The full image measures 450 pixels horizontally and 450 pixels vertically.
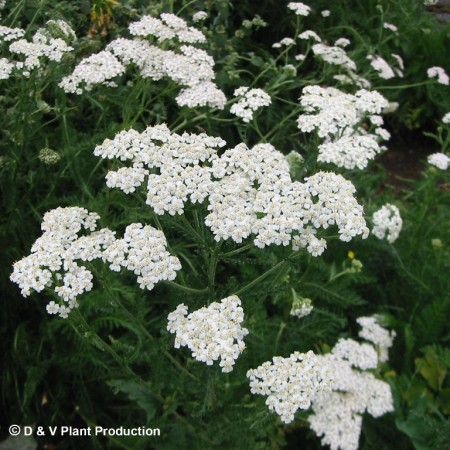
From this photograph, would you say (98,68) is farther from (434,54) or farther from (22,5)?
(434,54)

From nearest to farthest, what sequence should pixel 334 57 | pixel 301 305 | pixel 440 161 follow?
pixel 301 305 < pixel 440 161 < pixel 334 57

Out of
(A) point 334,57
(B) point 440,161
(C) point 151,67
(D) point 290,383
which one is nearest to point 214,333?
(D) point 290,383

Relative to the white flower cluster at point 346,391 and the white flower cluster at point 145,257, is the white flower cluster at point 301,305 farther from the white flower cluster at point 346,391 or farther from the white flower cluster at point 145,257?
the white flower cluster at point 145,257

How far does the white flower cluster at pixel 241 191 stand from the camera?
62.6 inches

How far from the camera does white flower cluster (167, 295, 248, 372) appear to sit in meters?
1.52

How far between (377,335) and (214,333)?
1428 millimetres

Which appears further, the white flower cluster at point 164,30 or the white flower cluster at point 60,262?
the white flower cluster at point 164,30

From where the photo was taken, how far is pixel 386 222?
112 inches

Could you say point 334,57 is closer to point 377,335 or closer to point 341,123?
point 341,123

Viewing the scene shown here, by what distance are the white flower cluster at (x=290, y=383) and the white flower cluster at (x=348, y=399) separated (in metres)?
0.51

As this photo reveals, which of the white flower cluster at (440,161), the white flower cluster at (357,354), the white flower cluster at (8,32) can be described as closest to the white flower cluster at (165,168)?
the white flower cluster at (8,32)

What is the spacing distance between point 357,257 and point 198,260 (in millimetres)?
1153

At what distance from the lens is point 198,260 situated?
2.48 m

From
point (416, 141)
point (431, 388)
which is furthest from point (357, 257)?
point (416, 141)
